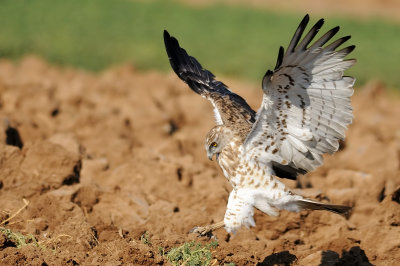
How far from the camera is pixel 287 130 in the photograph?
589cm

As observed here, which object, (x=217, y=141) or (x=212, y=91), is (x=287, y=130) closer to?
(x=217, y=141)

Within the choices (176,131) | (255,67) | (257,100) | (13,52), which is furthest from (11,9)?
(176,131)

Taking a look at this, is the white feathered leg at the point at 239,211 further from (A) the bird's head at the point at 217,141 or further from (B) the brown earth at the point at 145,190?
(A) the bird's head at the point at 217,141

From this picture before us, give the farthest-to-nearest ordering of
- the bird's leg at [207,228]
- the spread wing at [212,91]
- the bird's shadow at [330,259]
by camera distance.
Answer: the spread wing at [212,91] → the bird's leg at [207,228] → the bird's shadow at [330,259]

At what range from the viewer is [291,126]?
586 cm

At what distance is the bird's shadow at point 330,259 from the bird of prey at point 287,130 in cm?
37

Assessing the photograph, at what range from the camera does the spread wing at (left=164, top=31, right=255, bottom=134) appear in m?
6.67

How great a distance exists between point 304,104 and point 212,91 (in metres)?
1.98

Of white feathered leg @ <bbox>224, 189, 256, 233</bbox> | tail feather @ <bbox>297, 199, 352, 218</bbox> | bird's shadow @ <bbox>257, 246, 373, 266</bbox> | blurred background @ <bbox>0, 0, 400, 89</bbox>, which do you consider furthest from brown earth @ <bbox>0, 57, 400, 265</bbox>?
blurred background @ <bbox>0, 0, 400, 89</bbox>

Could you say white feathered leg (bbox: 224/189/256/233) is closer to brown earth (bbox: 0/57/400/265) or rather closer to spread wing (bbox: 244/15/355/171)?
brown earth (bbox: 0/57/400/265)

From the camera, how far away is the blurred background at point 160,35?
2042cm

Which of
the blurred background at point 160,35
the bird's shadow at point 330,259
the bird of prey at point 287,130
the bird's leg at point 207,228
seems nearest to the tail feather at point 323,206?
the bird of prey at point 287,130

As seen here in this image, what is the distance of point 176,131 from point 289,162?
206 inches

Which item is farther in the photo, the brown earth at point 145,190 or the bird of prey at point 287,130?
the brown earth at point 145,190
